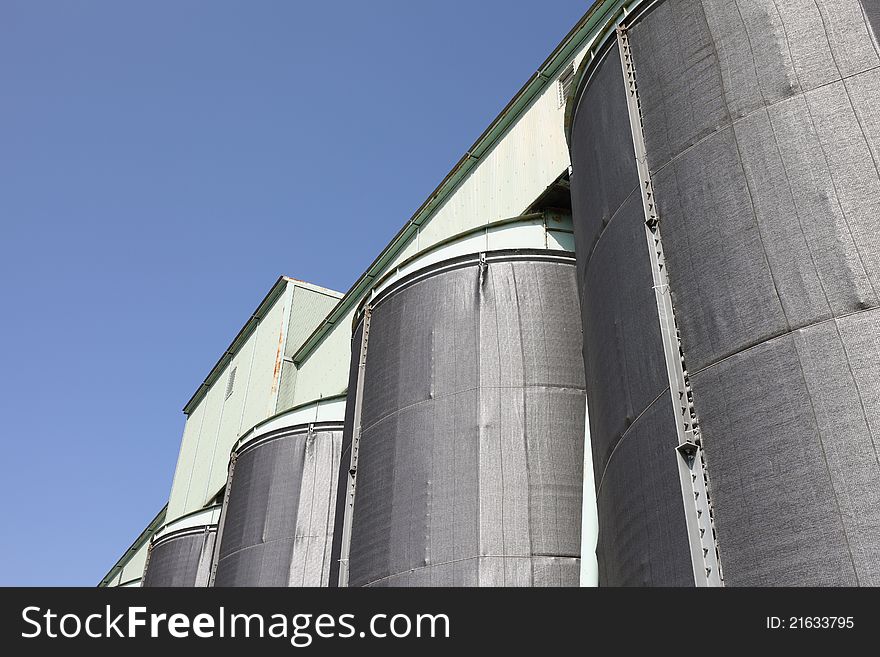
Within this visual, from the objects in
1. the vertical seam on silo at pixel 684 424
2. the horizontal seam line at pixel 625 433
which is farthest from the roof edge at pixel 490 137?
the horizontal seam line at pixel 625 433

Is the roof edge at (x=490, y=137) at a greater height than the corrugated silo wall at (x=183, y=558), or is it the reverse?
the roof edge at (x=490, y=137)

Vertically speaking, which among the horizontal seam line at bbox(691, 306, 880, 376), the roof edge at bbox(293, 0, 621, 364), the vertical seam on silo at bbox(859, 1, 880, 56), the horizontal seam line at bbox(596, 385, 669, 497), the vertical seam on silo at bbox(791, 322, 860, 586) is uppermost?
the roof edge at bbox(293, 0, 621, 364)

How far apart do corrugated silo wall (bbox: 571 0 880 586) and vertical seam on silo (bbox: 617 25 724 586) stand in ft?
0.19

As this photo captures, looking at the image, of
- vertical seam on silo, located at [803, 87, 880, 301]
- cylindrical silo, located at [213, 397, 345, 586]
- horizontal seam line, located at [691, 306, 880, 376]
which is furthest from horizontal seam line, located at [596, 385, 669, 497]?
cylindrical silo, located at [213, 397, 345, 586]

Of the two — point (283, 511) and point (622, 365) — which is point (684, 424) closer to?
point (622, 365)

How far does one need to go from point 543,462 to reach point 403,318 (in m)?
3.16

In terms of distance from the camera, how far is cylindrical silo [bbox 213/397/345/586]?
15359 mm

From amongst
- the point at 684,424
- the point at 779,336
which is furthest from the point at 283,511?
the point at 779,336

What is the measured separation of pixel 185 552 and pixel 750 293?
1924cm

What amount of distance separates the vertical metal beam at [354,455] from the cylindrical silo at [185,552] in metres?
10.2

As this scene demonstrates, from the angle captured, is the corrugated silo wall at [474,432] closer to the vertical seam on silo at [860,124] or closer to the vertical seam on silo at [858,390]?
the vertical seam on silo at [858,390]

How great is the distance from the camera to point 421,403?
1101 centimetres

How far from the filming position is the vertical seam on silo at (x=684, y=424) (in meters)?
6.09

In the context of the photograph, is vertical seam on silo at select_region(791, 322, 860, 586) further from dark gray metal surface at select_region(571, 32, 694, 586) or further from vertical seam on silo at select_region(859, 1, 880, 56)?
vertical seam on silo at select_region(859, 1, 880, 56)
